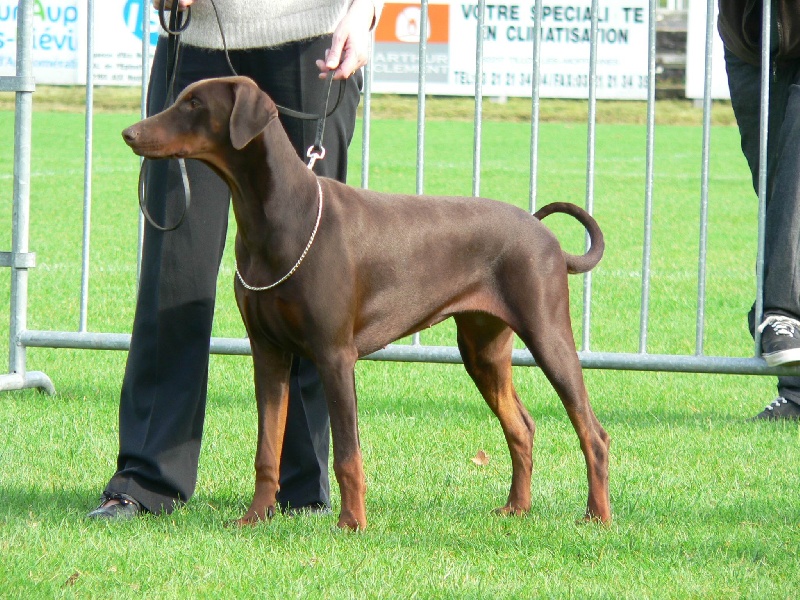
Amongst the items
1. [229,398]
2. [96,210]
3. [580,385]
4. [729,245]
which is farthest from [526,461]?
[96,210]

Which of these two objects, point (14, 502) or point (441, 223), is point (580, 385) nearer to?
point (441, 223)

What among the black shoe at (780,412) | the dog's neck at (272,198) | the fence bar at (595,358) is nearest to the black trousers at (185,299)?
the dog's neck at (272,198)

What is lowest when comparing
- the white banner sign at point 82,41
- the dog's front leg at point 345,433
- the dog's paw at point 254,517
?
the dog's paw at point 254,517

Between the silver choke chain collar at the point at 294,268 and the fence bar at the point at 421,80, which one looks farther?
the fence bar at the point at 421,80

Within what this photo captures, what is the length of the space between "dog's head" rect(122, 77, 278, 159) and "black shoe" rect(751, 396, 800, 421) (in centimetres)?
310

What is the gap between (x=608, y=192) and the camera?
1454 cm

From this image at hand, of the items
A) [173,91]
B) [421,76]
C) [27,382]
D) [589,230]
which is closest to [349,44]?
[173,91]

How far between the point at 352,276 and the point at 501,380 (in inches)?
31.4

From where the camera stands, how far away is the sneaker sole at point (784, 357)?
16.7 feet

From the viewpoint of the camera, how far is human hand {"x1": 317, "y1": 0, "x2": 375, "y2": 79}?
3.60m

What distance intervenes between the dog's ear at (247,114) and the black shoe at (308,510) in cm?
123

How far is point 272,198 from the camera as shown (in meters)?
3.50

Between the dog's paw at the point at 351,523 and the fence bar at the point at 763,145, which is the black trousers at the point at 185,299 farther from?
the fence bar at the point at 763,145

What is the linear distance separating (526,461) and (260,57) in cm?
158
